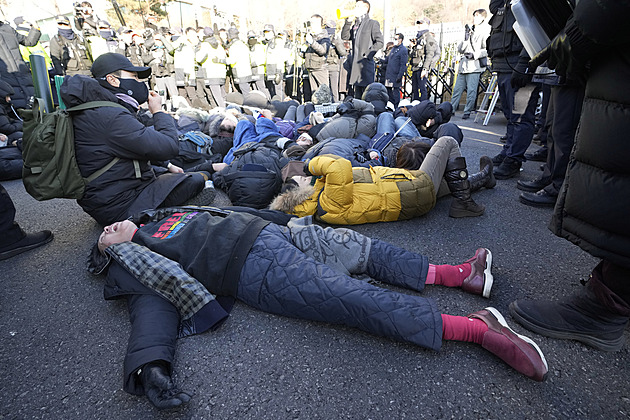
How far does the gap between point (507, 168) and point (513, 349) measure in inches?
113

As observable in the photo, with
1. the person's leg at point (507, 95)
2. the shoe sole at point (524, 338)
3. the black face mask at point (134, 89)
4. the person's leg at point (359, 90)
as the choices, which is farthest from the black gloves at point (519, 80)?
the person's leg at point (359, 90)

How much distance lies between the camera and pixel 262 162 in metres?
3.61

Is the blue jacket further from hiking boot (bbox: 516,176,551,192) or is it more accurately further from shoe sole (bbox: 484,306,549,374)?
shoe sole (bbox: 484,306,549,374)

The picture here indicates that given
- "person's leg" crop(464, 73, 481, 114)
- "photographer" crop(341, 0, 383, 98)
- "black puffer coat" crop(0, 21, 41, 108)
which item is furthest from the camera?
"person's leg" crop(464, 73, 481, 114)

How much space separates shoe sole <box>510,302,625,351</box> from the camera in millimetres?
1437

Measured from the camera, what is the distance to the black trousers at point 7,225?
2506mm

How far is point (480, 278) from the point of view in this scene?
1.83 meters

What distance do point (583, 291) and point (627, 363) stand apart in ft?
1.01

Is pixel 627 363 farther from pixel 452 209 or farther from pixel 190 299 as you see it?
Result: pixel 190 299

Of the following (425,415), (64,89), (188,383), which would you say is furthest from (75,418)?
(64,89)

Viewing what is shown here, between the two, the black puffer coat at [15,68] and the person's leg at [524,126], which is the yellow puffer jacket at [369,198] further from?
the black puffer coat at [15,68]

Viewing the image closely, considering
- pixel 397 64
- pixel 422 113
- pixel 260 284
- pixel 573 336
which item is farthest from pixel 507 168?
pixel 397 64

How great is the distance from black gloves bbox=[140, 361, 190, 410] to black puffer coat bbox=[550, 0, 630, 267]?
1.68 meters

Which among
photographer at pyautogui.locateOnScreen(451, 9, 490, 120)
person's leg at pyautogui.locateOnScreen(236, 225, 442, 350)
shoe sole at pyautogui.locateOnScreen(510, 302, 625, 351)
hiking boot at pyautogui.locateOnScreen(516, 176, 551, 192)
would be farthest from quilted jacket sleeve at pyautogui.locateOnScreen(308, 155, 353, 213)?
photographer at pyautogui.locateOnScreen(451, 9, 490, 120)
